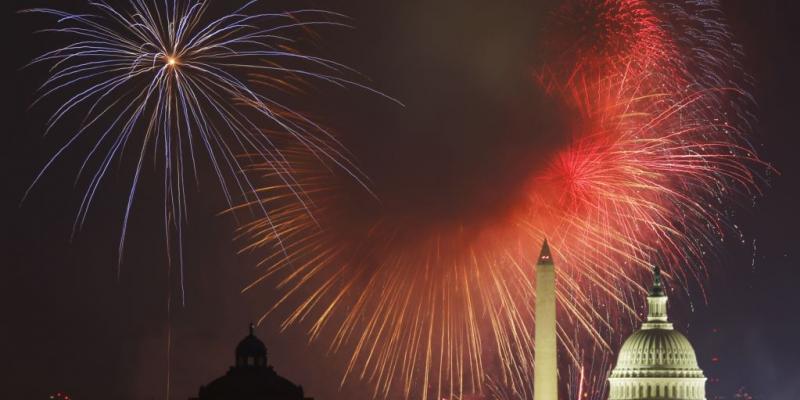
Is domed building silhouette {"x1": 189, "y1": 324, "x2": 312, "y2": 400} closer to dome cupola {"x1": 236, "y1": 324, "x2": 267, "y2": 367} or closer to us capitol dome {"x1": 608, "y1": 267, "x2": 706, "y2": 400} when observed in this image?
dome cupola {"x1": 236, "y1": 324, "x2": 267, "y2": 367}

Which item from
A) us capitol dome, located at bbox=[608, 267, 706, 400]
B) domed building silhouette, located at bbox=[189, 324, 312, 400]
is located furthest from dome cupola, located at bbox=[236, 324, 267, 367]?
us capitol dome, located at bbox=[608, 267, 706, 400]

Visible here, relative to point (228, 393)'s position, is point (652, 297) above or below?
above

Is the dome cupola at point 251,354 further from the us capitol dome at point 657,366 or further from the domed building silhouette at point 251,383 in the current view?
the us capitol dome at point 657,366

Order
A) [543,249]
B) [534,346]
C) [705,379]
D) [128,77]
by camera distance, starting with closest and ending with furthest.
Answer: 1. [128,77]
2. [543,249]
3. [534,346]
4. [705,379]

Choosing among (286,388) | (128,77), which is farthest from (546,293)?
(128,77)

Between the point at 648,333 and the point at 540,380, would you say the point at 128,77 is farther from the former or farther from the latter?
the point at 648,333

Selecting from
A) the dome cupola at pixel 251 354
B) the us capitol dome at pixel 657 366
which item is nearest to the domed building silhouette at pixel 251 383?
the dome cupola at pixel 251 354
